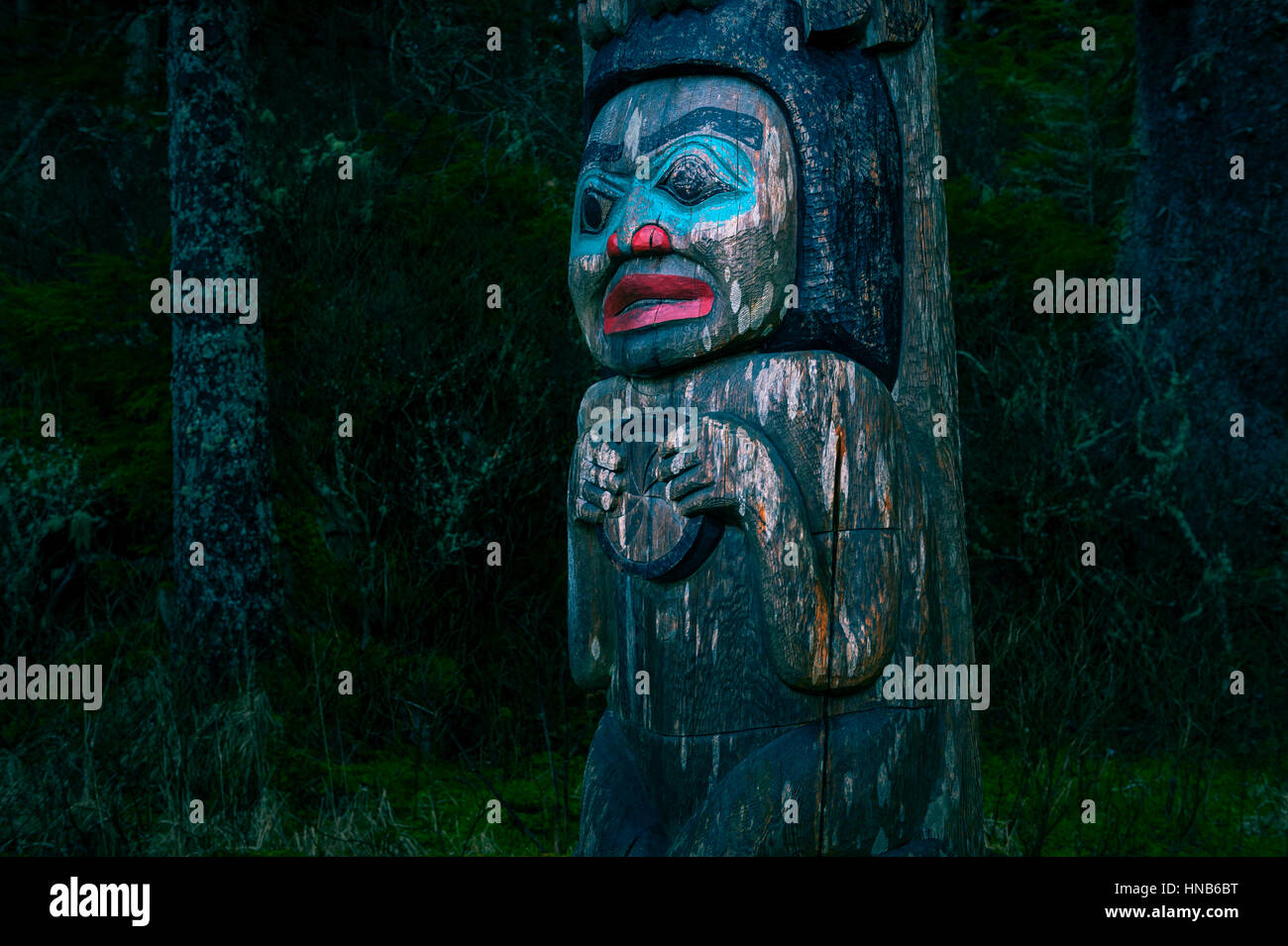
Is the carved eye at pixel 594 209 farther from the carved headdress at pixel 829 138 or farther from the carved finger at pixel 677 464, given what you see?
the carved finger at pixel 677 464

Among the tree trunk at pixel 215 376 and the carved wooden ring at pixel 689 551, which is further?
the tree trunk at pixel 215 376

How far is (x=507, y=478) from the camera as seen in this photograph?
6594 mm

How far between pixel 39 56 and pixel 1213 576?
27.2 ft

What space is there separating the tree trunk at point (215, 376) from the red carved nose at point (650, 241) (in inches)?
157

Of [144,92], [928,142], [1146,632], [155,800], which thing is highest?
[144,92]

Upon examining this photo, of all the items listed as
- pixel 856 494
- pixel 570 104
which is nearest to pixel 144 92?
pixel 570 104

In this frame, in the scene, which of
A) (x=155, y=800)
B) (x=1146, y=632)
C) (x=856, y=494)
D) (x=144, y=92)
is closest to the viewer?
(x=856, y=494)

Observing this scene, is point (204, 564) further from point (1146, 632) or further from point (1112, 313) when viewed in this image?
point (1112, 313)

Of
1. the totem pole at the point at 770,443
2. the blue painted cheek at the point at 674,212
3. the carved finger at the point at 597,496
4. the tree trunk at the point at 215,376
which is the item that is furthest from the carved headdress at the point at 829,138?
the tree trunk at the point at 215,376

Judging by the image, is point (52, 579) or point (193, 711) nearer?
point (193, 711)

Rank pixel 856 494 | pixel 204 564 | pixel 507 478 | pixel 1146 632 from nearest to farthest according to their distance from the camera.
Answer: pixel 856 494 → pixel 1146 632 → pixel 204 564 → pixel 507 478

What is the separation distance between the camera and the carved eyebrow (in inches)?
105

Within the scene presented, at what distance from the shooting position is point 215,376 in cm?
608

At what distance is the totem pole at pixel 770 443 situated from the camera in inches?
Answer: 99.5
